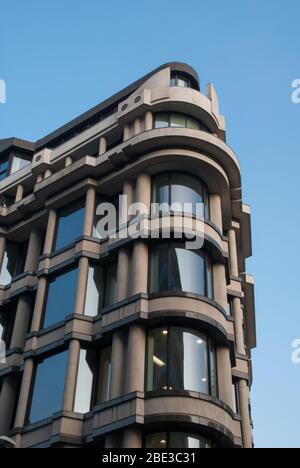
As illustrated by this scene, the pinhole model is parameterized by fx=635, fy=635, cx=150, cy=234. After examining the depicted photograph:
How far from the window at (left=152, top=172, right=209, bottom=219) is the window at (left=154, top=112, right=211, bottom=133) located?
13.0ft

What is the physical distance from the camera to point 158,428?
25.7 meters

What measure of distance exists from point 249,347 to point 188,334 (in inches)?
701

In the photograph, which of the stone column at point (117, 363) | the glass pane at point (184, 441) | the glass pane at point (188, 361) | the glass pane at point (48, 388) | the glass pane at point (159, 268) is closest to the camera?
the glass pane at point (184, 441)

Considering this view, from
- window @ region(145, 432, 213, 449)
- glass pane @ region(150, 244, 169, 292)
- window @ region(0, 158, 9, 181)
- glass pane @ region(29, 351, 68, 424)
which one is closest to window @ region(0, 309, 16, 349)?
glass pane @ region(29, 351, 68, 424)

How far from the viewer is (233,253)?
38.5m

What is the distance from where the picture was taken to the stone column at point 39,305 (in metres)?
32.7

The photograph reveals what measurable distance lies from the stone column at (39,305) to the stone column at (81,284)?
2657 millimetres

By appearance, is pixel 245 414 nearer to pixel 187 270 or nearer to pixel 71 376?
pixel 187 270

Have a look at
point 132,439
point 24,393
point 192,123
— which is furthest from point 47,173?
point 132,439

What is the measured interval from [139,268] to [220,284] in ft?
14.2

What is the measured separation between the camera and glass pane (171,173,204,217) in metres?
33.3

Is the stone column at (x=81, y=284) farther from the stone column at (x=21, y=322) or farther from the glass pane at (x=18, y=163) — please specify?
the glass pane at (x=18, y=163)

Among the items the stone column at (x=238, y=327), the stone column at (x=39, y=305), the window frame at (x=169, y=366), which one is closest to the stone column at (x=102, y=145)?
the stone column at (x=39, y=305)
